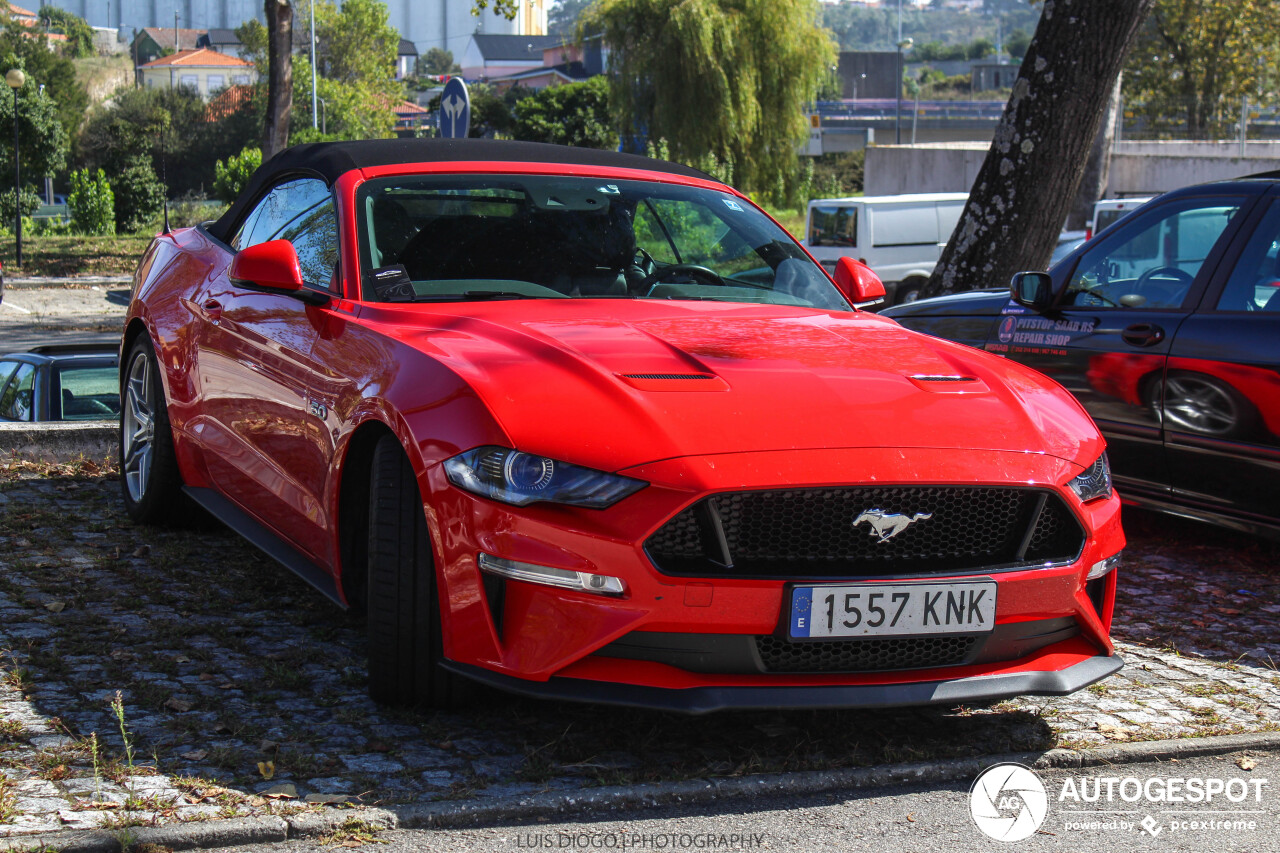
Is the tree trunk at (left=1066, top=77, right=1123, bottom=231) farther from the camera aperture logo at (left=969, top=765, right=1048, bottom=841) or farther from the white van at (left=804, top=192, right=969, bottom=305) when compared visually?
the camera aperture logo at (left=969, top=765, right=1048, bottom=841)

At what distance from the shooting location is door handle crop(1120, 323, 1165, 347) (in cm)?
573

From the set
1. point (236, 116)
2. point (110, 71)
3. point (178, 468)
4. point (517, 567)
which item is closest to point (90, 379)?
point (178, 468)

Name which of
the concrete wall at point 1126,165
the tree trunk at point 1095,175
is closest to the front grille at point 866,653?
the tree trunk at point 1095,175

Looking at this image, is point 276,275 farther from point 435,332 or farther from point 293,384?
point 435,332

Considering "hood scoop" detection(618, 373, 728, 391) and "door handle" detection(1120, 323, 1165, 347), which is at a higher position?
"hood scoop" detection(618, 373, 728, 391)

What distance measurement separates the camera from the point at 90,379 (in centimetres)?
867

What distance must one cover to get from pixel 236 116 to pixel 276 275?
3381 inches

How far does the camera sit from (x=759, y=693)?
3117mm

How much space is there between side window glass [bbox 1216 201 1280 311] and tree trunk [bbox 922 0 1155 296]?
3871mm

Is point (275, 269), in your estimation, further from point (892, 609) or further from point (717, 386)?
point (892, 609)

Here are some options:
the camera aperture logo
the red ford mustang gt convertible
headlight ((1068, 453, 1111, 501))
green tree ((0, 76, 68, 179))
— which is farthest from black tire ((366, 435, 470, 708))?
green tree ((0, 76, 68, 179))

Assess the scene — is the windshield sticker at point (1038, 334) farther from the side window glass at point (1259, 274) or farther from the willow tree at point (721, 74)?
the willow tree at point (721, 74)

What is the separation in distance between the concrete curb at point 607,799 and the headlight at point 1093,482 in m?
0.68

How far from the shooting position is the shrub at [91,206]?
42.0 meters
